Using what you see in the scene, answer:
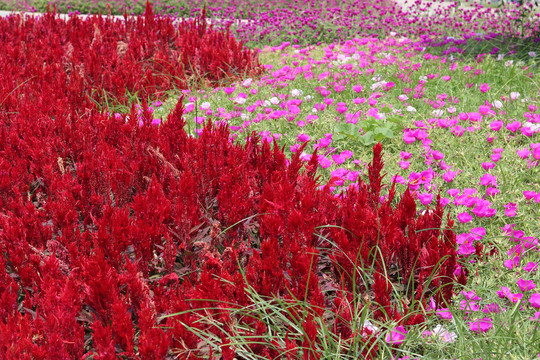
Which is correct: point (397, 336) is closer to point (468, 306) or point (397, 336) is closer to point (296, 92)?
point (468, 306)

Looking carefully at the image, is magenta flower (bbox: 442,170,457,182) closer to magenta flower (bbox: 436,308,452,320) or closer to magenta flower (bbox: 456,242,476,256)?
magenta flower (bbox: 456,242,476,256)

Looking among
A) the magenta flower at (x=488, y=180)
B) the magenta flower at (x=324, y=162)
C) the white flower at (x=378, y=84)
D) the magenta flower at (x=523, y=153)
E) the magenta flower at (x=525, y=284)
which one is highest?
the white flower at (x=378, y=84)

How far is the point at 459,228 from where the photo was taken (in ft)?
10.3

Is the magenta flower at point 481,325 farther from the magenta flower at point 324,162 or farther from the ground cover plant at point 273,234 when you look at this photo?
the magenta flower at point 324,162

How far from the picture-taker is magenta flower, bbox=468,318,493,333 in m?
2.22

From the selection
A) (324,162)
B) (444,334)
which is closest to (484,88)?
(324,162)

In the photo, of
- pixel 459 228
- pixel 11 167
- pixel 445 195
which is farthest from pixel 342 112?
pixel 11 167

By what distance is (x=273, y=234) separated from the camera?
92.5 inches

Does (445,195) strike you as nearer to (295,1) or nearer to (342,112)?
(342,112)

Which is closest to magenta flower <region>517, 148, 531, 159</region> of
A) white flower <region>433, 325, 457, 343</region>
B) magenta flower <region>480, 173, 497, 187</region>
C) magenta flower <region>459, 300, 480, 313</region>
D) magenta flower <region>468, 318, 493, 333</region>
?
magenta flower <region>480, 173, 497, 187</region>

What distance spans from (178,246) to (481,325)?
146 cm

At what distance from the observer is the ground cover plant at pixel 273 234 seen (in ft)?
6.81

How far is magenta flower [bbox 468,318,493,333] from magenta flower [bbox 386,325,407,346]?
0.31m

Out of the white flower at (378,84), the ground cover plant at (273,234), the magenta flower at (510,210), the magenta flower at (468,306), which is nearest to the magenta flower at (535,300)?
the ground cover plant at (273,234)
